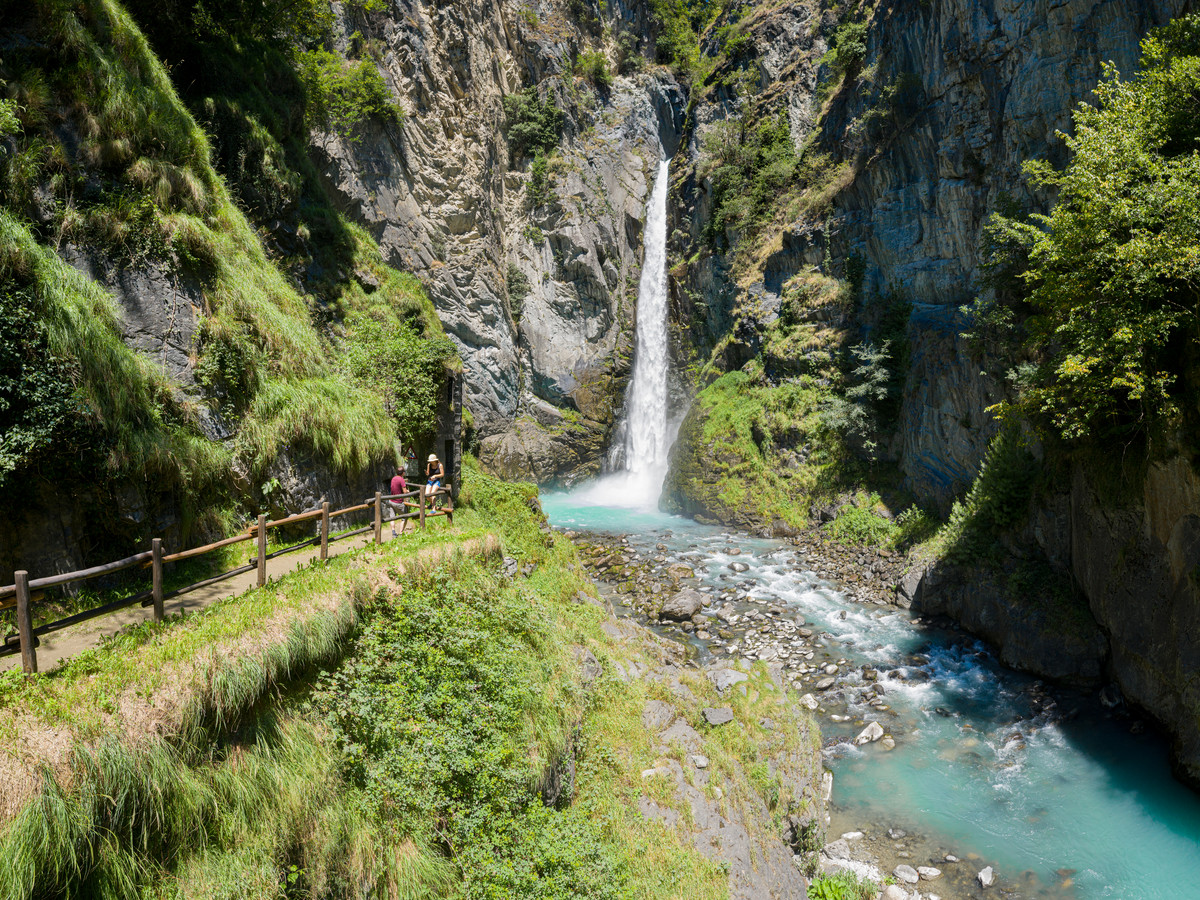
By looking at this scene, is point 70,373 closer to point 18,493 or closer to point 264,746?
point 18,493

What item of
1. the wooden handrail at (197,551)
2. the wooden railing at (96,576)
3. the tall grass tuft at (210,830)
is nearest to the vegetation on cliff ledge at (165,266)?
the wooden railing at (96,576)

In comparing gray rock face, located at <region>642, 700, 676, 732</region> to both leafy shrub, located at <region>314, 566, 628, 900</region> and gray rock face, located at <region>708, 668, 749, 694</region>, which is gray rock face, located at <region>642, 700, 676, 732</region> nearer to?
gray rock face, located at <region>708, 668, 749, 694</region>

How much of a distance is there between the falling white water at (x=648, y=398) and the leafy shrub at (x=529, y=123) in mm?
8334

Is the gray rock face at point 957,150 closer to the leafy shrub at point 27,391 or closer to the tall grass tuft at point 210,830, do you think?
the tall grass tuft at point 210,830

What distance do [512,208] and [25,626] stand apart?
114ft

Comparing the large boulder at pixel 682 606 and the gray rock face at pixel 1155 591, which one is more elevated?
the gray rock face at pixel 1155 591

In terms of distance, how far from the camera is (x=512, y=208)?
35.5m

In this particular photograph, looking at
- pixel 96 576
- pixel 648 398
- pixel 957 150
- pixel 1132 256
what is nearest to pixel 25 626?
pixel 96 576

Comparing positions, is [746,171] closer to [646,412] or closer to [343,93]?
[646,412]

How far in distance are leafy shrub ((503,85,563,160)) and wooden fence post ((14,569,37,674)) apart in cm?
3651

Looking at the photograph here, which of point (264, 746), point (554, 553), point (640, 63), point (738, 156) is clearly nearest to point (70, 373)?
point (264, 746)

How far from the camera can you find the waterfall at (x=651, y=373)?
34031 millimetres

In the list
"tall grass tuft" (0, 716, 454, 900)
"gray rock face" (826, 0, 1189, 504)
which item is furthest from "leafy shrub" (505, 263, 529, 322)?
"tall grass tuft" (0, 716, 454, 900)

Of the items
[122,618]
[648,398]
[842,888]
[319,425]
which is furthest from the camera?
[648,398]
